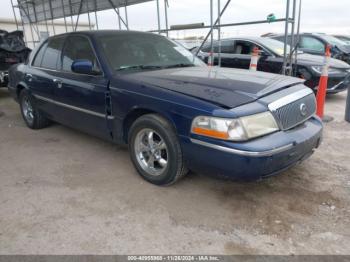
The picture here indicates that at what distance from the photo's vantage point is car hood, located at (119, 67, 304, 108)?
8.80ft

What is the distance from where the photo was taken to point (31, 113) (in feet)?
17.6

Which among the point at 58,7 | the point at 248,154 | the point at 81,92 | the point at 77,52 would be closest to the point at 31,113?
the point at 77,52

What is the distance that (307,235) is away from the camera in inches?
96.5

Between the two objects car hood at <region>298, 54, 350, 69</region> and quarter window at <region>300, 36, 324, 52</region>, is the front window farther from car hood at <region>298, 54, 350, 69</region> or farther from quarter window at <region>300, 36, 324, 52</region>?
quarter window at <region>300, 36, 324, 52</region>

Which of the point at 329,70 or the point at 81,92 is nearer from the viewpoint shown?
the point at 81,92

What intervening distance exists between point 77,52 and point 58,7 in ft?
33.1

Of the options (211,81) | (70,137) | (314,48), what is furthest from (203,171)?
(314,48)

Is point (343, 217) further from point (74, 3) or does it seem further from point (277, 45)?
point (74, 3)

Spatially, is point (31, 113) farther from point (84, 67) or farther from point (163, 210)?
point (163, 210)

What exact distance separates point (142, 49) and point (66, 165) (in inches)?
68.7

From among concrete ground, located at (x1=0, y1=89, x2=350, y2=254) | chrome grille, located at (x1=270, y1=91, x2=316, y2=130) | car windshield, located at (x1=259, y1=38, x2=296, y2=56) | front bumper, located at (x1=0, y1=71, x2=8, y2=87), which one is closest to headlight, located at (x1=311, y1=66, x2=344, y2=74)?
car windshield, located at (x1=259, y1=38, x2=296, y2=56)

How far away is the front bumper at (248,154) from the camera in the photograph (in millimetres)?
2473

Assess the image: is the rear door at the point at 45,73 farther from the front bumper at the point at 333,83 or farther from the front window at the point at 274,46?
the front bumper at the point at 333,83

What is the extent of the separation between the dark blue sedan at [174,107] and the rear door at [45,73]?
0.03 meters
